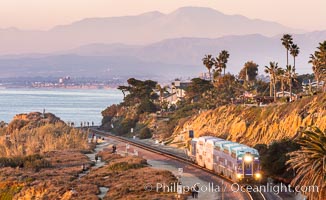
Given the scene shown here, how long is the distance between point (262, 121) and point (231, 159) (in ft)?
100

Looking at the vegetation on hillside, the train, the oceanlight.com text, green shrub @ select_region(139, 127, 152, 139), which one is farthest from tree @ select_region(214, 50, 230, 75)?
the oceanlight.com text

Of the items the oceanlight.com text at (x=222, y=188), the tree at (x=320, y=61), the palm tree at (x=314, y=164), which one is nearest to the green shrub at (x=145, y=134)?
the tree at (x=320, y=61)

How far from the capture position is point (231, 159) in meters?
51.8

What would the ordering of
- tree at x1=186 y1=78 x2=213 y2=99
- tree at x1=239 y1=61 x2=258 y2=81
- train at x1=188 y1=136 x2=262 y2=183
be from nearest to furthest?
train at x1=188 y1=136 x2=262 y2=183 → tree at x1=186 y1=78 x2=213 y2=99 → tree at x1=239 y1=61 x2=258 y2=81

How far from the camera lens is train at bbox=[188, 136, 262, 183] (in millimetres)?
49281

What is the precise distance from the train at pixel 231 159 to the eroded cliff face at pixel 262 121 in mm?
10651

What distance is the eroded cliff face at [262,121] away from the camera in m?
70.4

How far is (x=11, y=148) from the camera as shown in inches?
3499

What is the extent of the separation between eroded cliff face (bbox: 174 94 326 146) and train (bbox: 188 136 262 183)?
10.7m

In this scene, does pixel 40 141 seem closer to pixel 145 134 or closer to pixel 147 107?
pixel 145 134

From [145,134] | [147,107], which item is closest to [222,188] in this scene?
[145,134]

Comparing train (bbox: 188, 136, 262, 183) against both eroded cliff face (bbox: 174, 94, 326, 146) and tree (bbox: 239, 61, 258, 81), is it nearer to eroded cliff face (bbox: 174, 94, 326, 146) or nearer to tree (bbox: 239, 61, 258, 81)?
eroded cliff face (bbox: 174, 94, 326, 146)

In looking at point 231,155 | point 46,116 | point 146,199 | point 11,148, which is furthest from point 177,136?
point 146,199

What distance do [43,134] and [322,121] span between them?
51.1m
